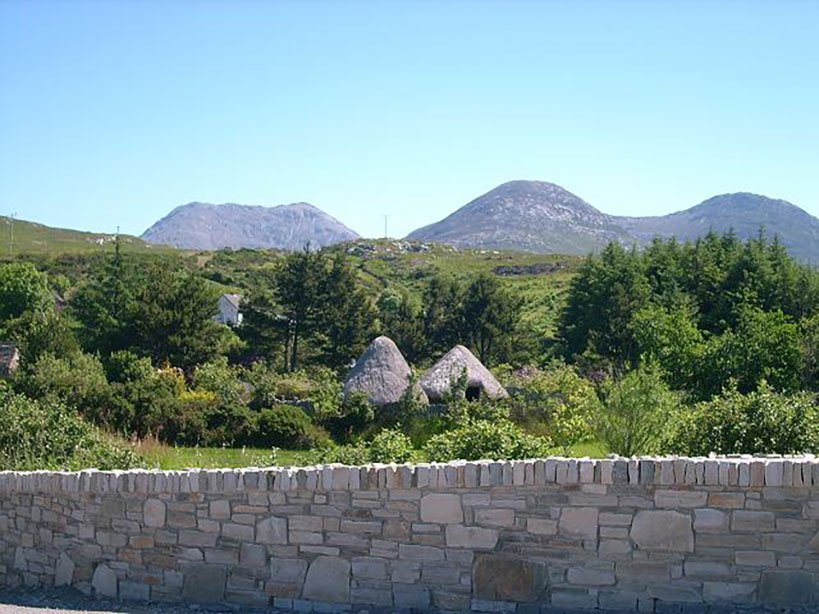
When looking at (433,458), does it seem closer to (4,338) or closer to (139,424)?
(139,424)

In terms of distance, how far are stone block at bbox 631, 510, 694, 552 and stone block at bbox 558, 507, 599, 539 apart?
13.1 inches

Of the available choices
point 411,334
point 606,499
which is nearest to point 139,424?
point 606,499

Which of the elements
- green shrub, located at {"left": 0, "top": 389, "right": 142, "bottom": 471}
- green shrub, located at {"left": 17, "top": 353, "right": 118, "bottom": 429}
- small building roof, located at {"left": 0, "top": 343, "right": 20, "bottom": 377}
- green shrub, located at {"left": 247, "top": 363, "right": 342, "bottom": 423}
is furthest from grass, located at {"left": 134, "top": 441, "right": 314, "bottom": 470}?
small building roof, located at {"left": 0, "top": 343, "right": 20, "bottom": 377}

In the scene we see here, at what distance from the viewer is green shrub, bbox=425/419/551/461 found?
11.4m

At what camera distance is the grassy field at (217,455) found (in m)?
17.0

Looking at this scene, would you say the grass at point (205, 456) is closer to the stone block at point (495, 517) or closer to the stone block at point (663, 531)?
the stone block at point (495, 517)

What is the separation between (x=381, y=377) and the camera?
2670 centimetres

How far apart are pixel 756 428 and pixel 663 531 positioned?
16.5ft

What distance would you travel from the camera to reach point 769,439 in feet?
39.5

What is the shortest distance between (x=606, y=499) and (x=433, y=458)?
404 centimetres

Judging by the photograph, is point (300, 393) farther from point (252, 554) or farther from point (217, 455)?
point (252, 554)

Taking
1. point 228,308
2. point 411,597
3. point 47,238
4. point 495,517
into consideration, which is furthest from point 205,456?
point 47,238

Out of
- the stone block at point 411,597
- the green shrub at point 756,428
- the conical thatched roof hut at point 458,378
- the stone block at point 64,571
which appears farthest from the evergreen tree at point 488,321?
the stone block at point 411,597

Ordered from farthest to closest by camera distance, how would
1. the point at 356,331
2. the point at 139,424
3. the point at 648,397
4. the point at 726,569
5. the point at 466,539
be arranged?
the point at 356,331 < the point at 139,424 < the point at 648,397 < the point at 466,539 < the point at 726,569
